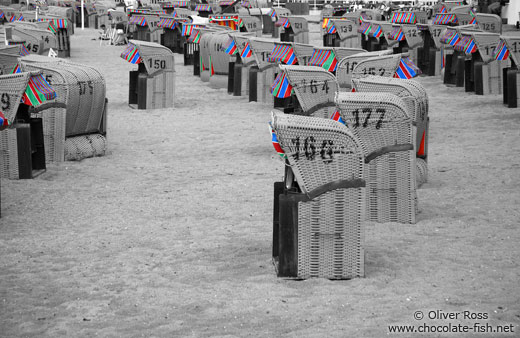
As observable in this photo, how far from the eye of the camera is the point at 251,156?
1239cm

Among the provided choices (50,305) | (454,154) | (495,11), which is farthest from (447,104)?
(495,11)

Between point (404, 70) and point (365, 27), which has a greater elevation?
point (365, 27)

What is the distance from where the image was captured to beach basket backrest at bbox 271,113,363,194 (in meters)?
6.55

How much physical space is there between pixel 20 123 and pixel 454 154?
6084 mm

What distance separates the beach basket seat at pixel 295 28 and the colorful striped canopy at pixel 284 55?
15859mm

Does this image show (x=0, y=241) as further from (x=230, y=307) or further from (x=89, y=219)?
(x=230, y=307)

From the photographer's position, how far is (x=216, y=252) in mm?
7562

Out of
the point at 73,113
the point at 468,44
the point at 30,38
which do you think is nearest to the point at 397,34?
the point at 468,44

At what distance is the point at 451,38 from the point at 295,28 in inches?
492

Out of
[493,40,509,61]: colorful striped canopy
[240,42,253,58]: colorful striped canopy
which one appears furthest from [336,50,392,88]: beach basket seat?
[240,42,253,58]: colorful striped canopy

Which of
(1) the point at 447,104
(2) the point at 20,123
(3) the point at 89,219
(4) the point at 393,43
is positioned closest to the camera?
(3) the point at 89,219

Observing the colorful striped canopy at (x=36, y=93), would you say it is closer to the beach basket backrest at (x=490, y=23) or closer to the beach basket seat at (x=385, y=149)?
the beach basket seat at (x=385, y=149)

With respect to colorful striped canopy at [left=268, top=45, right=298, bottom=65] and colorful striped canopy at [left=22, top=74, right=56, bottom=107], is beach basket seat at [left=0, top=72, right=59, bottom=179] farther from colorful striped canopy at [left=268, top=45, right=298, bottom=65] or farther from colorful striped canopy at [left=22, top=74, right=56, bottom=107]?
colorful striped canopy at [left=268, top=45, right=298, bottom=65]

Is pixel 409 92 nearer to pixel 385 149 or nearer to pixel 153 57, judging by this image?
pixel 385 149
